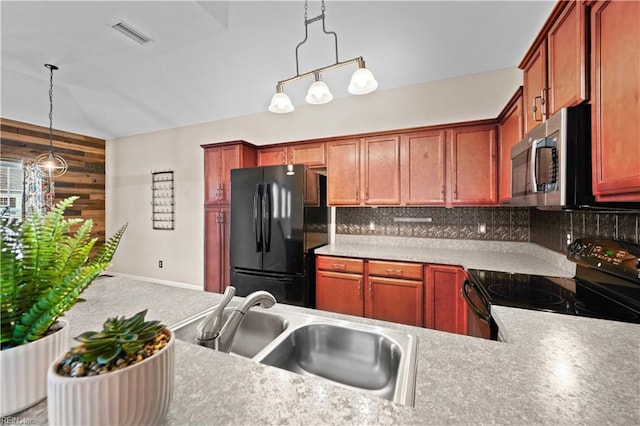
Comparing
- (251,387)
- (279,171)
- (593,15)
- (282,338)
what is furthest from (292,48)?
(251,387)

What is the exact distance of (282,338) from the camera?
3.26ft

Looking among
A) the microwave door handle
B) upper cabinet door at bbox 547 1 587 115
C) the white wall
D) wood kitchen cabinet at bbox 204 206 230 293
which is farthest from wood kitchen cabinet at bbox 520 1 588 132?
wood kitchen cabinet at bbox 204 206 230 293

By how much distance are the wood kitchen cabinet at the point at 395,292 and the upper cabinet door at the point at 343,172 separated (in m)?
0.85

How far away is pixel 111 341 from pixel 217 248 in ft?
10.4

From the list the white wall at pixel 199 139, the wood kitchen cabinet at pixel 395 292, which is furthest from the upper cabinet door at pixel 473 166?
the wood kitchen cabinet at pixel 395 292

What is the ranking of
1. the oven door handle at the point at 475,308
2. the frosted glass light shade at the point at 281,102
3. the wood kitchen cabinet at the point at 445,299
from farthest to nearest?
the wood kitchen cabinet at the point at 445,299
the frosted glass light shade at the point at 281,102
the oven door handle at the point at 475,308

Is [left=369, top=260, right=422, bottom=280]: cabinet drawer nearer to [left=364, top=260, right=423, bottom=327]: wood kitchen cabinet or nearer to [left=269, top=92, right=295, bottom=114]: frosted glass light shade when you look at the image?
[left=364, top=260, right=423, bottom=327]: wood kitchen cabinet

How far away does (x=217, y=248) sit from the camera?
3.47 metres

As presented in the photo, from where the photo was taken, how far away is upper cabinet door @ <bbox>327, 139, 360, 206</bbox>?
3.01 meters

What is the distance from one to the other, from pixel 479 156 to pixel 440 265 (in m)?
1.16

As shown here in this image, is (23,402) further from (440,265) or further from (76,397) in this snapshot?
(440,265)

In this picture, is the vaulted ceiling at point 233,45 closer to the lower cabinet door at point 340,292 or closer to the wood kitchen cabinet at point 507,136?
the wood kitchen cabinet at point 507,136

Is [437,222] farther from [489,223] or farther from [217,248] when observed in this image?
[217,248]

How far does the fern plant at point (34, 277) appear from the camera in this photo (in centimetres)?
51
